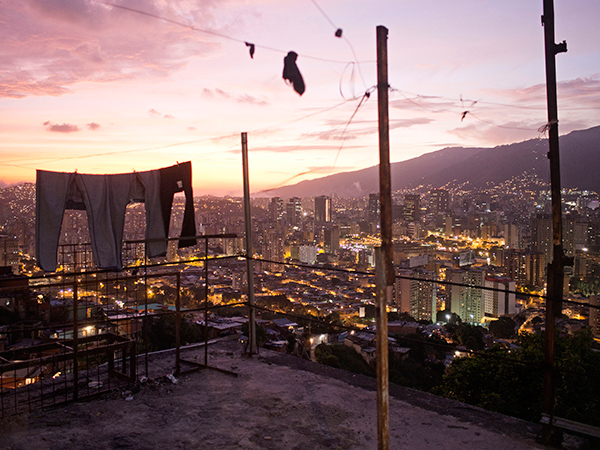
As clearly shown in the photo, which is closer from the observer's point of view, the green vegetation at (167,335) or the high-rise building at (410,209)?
the green vegetation at (167,335)

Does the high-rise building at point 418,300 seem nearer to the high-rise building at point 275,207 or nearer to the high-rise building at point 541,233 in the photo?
the high-rise building at point 275,207

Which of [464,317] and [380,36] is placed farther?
[464,317]

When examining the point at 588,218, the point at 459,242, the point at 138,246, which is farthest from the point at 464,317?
the point at 138,246

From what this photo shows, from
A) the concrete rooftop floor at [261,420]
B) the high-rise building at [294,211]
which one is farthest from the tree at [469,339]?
the high-rise building at [294,211]

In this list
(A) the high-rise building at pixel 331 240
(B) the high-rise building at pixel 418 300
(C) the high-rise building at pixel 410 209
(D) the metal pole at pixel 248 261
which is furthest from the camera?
(C) the high-rise building at pixel 410 209

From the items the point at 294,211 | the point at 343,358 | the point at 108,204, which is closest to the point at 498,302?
the point at 294,211

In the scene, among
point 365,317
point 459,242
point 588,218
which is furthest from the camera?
point 459,242

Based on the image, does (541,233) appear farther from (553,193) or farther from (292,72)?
(292,72)

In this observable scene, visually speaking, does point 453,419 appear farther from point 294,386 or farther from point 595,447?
point 294,386
